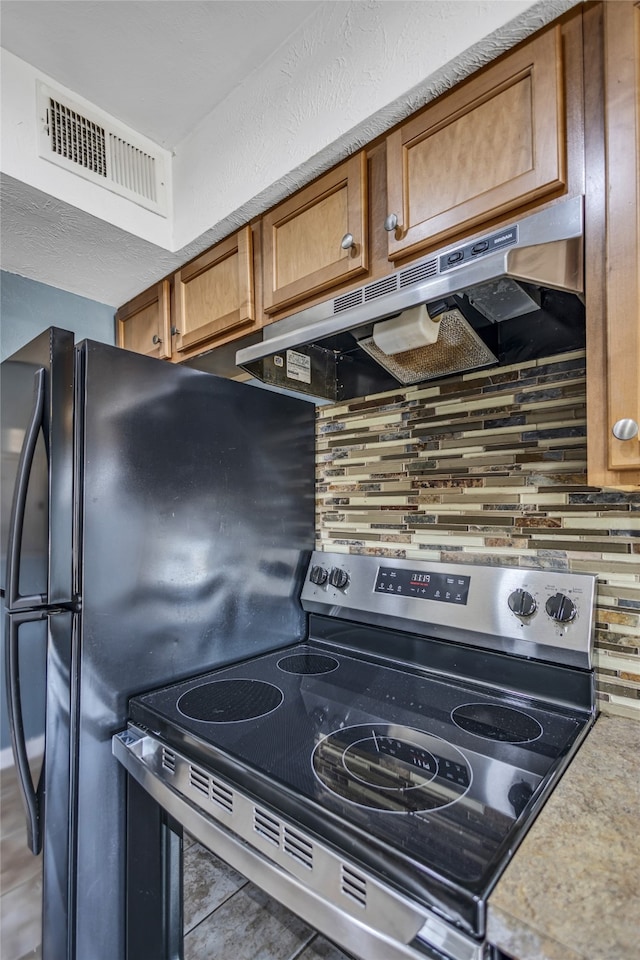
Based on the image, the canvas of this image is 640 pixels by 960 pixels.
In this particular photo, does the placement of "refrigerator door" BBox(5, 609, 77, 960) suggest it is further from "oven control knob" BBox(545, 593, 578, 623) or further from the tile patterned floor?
"oven control knob" BBox(545, 593, 578, 623)

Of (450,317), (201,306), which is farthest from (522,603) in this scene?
(201,306)

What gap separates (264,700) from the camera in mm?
1115

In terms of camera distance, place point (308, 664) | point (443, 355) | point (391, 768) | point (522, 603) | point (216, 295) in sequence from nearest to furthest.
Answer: point (391, 768), point (522, 603), point (443, 355), point (308, 664), point (216, 295)

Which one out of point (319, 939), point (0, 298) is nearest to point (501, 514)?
point (319, 939)

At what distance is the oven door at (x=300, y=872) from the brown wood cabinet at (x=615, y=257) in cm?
68

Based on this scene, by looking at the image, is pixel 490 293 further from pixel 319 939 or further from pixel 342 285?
pixel 319 939

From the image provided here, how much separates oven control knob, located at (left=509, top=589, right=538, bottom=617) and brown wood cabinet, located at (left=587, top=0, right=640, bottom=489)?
16.1 inches

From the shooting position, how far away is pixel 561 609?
3.43 feet

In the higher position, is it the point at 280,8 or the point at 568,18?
the point at 280,8

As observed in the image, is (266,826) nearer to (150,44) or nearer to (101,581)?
(101,581)

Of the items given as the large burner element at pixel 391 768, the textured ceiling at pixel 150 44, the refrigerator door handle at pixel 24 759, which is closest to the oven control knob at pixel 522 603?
the large burner element at pixel 391 768

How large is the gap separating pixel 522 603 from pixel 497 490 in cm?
29

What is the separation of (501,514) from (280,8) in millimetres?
1360

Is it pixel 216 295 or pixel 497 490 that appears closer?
pixel 497 490
